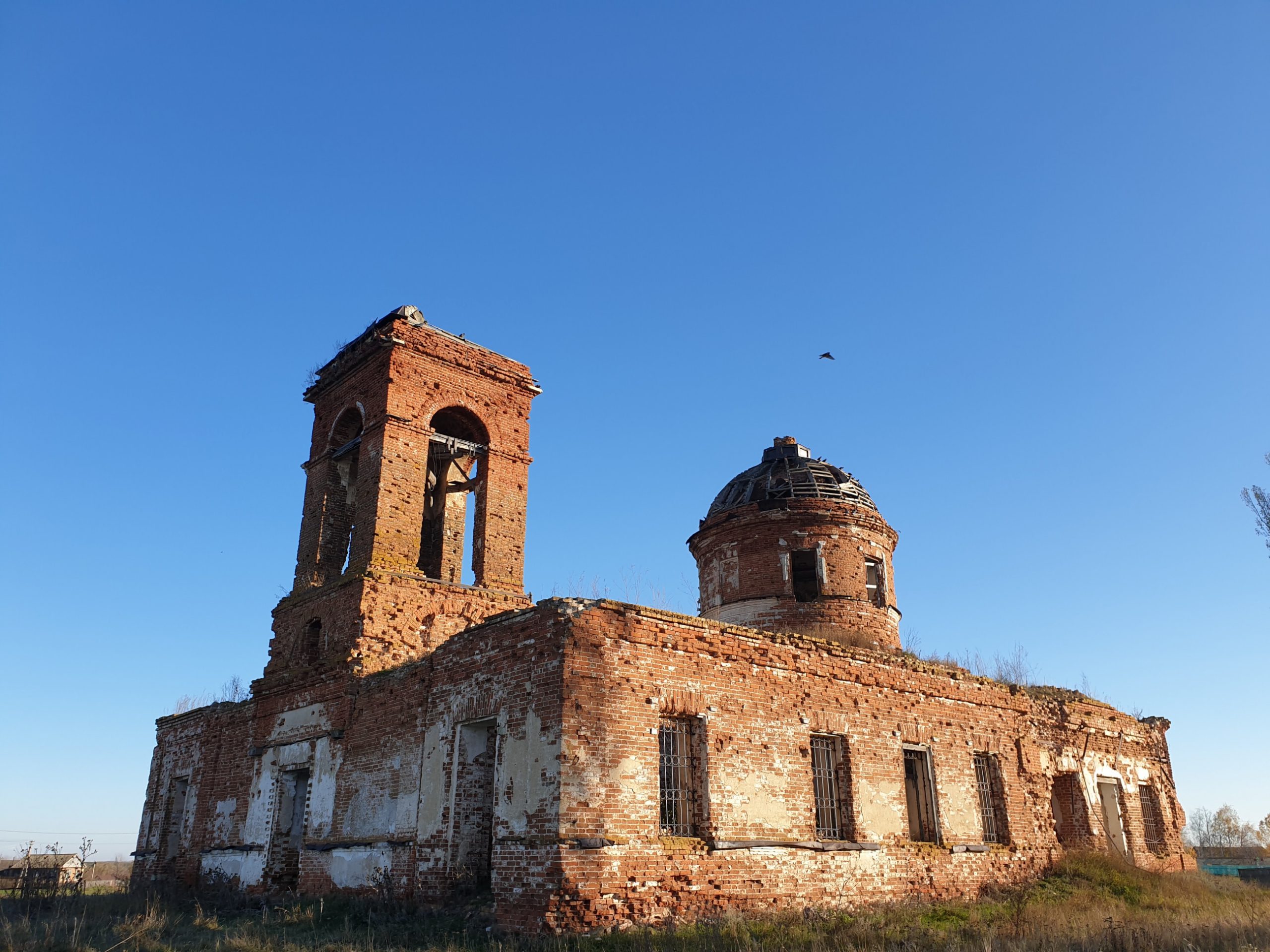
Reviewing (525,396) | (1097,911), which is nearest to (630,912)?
(1097,911)

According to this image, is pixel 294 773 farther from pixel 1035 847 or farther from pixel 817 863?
pixel 1035 847

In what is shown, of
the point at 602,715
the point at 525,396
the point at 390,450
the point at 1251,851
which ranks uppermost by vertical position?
the point at 525,396

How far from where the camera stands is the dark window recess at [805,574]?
61.3 feet

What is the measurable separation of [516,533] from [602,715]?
7725mm

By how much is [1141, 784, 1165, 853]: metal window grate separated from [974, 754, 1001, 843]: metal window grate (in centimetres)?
464

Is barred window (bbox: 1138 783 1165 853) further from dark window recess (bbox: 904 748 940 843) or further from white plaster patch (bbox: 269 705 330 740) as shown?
white plaster patch (bbox: 269 705 330 740)

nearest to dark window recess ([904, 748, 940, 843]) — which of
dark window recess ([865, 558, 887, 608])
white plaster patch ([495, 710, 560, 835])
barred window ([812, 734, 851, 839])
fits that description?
barred window ([812, 734, 851, 839])

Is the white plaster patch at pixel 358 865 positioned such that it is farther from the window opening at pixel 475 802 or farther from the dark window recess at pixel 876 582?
the dark window recess at pixel 876 582

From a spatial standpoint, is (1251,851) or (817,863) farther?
(1251,851)

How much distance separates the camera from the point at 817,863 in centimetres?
1142

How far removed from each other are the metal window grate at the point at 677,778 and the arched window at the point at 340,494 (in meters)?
8.59

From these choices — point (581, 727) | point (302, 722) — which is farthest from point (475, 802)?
point (302, 722)

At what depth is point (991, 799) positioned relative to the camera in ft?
47.6

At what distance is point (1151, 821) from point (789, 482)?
9.53 m
